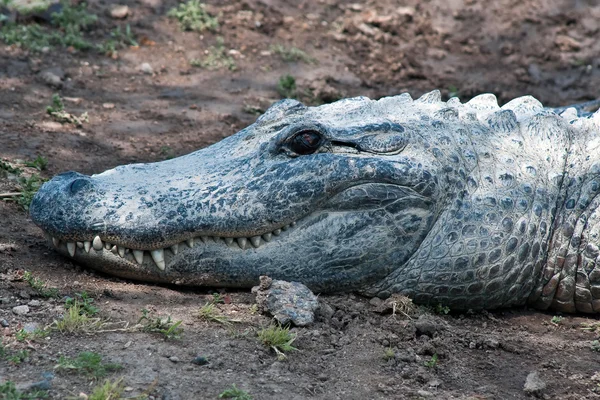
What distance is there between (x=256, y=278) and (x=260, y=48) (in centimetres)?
471

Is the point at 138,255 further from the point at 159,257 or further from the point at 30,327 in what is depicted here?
the point at 30,327

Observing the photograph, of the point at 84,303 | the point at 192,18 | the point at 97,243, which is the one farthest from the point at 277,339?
the point at 192,18

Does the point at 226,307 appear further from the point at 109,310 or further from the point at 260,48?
the point at 260,48

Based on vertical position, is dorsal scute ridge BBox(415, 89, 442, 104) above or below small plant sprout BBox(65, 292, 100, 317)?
above

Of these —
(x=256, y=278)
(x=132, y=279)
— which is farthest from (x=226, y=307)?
(x=132, y=279)

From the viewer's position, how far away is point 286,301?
183 inches

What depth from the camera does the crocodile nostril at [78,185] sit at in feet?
15.8

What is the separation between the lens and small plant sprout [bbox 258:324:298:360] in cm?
436

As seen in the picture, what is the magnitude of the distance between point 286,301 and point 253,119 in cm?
356

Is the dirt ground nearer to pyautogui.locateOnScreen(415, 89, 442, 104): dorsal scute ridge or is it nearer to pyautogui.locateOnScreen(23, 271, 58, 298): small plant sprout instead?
pyautogui.locateOnScreen(23, 271, 58, 298): small plant sprout

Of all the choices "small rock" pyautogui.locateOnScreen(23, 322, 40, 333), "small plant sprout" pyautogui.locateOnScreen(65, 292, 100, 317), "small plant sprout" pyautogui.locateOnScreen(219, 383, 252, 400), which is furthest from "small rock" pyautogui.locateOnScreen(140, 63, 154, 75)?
"small plant sprout" pyautogui.locateOnScreen(219, 383, 252, 400)

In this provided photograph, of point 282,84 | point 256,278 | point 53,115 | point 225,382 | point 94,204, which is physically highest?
point 282,84

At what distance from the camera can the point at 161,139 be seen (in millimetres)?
7375

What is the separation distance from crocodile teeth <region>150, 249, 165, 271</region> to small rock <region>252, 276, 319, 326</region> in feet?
1.71
